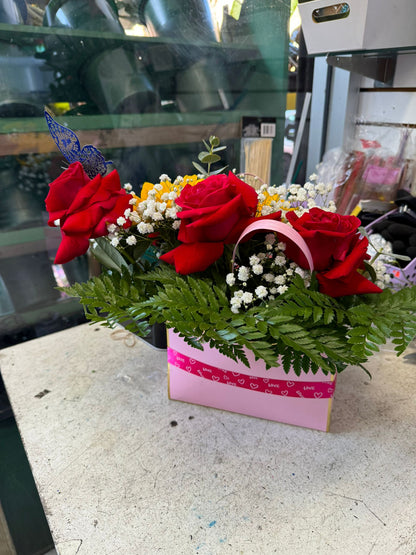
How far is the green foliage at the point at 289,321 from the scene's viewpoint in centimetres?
47

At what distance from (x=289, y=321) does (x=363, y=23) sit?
0.79 metres

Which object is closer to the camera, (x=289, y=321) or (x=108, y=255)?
(x=289, y=321)

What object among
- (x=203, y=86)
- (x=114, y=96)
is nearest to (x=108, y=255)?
(x=114, y=96)

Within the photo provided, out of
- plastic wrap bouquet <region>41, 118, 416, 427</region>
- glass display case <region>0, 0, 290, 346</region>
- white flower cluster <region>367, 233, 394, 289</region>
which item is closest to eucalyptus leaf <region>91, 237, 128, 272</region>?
plastic wrap bouquet <region>41, 118, 416, 427</region>

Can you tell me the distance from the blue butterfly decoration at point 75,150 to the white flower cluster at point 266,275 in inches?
10.2

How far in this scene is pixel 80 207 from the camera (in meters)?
0.55

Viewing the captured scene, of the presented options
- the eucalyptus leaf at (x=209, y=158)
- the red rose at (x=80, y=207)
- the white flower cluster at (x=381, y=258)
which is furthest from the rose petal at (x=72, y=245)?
the white flower cluster at (x=381, y=258)

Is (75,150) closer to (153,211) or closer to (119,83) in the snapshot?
(153,211)

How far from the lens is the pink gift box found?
58cm

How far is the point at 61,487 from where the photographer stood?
53 cm

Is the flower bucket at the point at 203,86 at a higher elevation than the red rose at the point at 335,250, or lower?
higher

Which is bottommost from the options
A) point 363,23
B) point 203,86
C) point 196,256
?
point 196,256

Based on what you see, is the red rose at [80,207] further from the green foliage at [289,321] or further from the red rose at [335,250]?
the red rose at [335,250]

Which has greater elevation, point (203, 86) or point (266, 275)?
point (203, 86)
